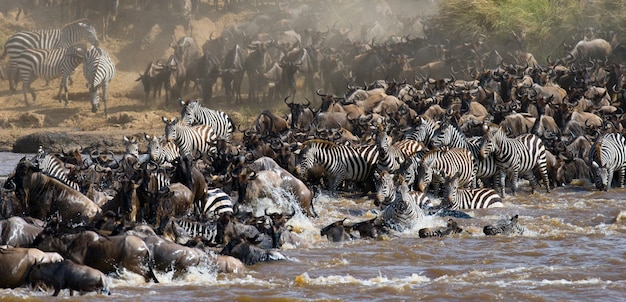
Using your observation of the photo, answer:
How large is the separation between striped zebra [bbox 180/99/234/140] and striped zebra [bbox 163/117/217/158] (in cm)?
66

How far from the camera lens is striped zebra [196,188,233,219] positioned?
12.8m

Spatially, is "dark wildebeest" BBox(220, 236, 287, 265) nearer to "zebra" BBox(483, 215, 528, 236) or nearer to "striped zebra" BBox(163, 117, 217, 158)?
"zebra" BBox(483, 215, 528, 236)

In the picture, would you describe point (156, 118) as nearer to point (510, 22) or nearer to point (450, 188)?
point (510, 22)

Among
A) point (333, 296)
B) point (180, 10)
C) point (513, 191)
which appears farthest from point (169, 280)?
point (180, 10)

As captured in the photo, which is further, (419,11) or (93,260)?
(419,11)

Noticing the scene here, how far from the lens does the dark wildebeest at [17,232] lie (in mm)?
10125

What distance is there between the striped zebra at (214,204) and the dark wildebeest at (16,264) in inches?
133

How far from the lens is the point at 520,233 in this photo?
1273cm

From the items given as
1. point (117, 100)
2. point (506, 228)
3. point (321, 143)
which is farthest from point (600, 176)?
point (117, 100)

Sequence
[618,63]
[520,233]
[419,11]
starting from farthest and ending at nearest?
[419,11] < [618,63] < [520,233]

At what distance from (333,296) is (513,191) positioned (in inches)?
281

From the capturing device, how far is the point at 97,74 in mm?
26703

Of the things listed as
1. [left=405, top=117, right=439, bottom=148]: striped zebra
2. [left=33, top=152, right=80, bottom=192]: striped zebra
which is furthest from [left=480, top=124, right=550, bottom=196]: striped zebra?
[left=33, top=152, right=80, bottom=192]: striped zebra

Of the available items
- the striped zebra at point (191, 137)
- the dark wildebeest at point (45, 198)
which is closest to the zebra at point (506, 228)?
the dark wildebeest at point (45, 198)
